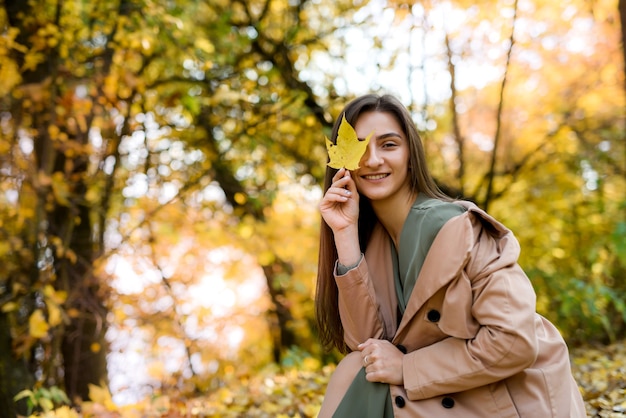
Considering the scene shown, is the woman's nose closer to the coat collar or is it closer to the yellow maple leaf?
the yellow maple leaf

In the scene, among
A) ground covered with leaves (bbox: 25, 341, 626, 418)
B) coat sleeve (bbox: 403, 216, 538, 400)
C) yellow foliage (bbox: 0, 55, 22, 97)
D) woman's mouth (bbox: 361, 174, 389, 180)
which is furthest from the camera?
yellow foliage (bbox: 0, 55, 22, 97)

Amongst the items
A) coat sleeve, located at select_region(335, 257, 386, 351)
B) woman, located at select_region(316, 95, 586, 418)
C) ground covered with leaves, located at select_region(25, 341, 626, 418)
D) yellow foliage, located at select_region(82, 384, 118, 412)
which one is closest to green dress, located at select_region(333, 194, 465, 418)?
woman, located at select_region(316, 95, 586, 418)

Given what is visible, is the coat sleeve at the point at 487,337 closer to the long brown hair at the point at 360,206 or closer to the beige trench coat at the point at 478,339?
the beige trench coat at the point at 478,339

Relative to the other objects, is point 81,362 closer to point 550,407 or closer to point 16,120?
point 16,120

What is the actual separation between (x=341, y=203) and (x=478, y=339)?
2.36ft

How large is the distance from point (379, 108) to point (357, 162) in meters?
0.26

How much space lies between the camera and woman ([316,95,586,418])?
5.60ft

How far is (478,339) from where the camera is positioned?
1711 millimetres

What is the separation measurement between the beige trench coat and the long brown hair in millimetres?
275

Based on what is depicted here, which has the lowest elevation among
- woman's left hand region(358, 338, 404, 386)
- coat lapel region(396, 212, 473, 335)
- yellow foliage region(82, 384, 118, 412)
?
yellow foliage region(82, 384, 118, 412)

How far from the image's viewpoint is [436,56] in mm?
5156

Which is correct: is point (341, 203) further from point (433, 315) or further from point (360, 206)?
point (433, 315)

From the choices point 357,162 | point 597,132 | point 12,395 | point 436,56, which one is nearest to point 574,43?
point 597,132

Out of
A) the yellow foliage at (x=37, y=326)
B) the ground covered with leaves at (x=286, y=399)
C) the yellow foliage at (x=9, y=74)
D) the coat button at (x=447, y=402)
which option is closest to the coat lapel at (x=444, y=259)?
the coat button at (x=447, y=402)
